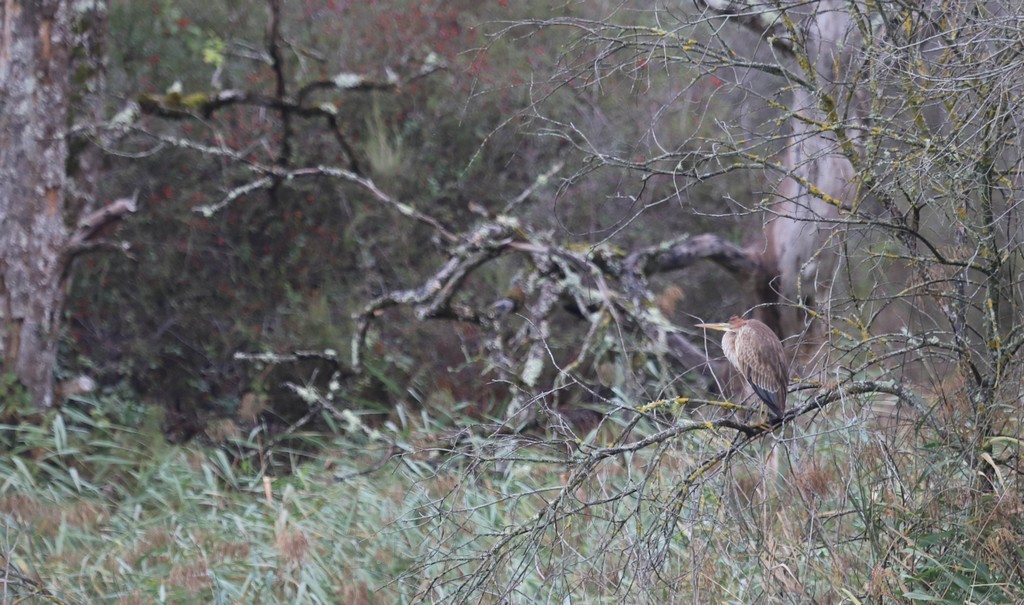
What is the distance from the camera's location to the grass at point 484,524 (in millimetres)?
2834

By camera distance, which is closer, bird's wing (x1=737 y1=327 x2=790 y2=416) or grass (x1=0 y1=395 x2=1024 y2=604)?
grass (x1=0 y1=395 x2=1024 y2=604)

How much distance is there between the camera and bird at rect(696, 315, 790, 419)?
116 inches

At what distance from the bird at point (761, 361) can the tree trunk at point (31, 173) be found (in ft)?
15.9

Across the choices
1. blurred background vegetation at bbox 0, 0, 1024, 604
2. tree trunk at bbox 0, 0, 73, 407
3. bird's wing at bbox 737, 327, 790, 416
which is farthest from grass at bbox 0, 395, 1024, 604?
tree trunk at bbox 0, 0, 73, 407

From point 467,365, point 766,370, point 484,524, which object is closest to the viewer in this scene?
point 766,370

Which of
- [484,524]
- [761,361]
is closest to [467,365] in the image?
[484,524]

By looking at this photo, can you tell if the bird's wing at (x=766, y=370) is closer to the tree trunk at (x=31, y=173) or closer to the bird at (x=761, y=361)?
the bird at (x=761, y=361)

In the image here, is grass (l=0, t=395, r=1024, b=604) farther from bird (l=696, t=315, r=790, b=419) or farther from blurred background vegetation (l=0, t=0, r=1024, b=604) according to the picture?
bird (l=696, t=315, r=790, b=419)

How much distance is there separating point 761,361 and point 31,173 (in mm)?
5147

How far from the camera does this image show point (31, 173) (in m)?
6.46

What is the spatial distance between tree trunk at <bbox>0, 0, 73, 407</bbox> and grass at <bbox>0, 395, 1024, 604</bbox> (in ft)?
1.85

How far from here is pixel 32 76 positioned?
6.43 meters

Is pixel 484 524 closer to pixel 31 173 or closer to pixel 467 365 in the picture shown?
pixel 467 365

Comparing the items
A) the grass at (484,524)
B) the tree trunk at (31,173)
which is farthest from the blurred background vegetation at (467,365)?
the tree trunk at (31,173)
